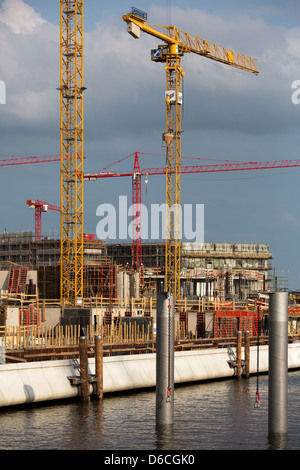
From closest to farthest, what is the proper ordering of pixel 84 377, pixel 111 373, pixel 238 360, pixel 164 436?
pixel 164 436, pixel 84 377, pixel 111 373, pixel 238 360

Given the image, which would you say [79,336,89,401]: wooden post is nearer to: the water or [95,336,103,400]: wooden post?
the water

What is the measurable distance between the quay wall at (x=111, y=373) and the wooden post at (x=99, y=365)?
0.78 meters

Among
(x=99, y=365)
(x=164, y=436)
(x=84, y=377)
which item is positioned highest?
(x=99, y=365)

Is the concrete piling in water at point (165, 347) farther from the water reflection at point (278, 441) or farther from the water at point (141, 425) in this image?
the water reflection at point (278, 441)

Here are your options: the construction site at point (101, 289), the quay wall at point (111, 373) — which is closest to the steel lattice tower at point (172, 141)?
the construction site at point (101, 289)

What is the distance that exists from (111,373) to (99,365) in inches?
133

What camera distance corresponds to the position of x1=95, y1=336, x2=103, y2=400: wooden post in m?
41.9

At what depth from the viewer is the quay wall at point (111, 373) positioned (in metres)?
39.3

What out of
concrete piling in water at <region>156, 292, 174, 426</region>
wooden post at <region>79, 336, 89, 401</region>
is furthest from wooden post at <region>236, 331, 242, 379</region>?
concrete piling in water at <region>156, 292, 174, 426</region>

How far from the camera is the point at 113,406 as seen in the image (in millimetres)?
41219

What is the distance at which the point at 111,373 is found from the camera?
45.1 m

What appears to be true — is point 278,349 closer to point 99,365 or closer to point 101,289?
point 99,365

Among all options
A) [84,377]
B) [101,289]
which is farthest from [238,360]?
[101,289]
